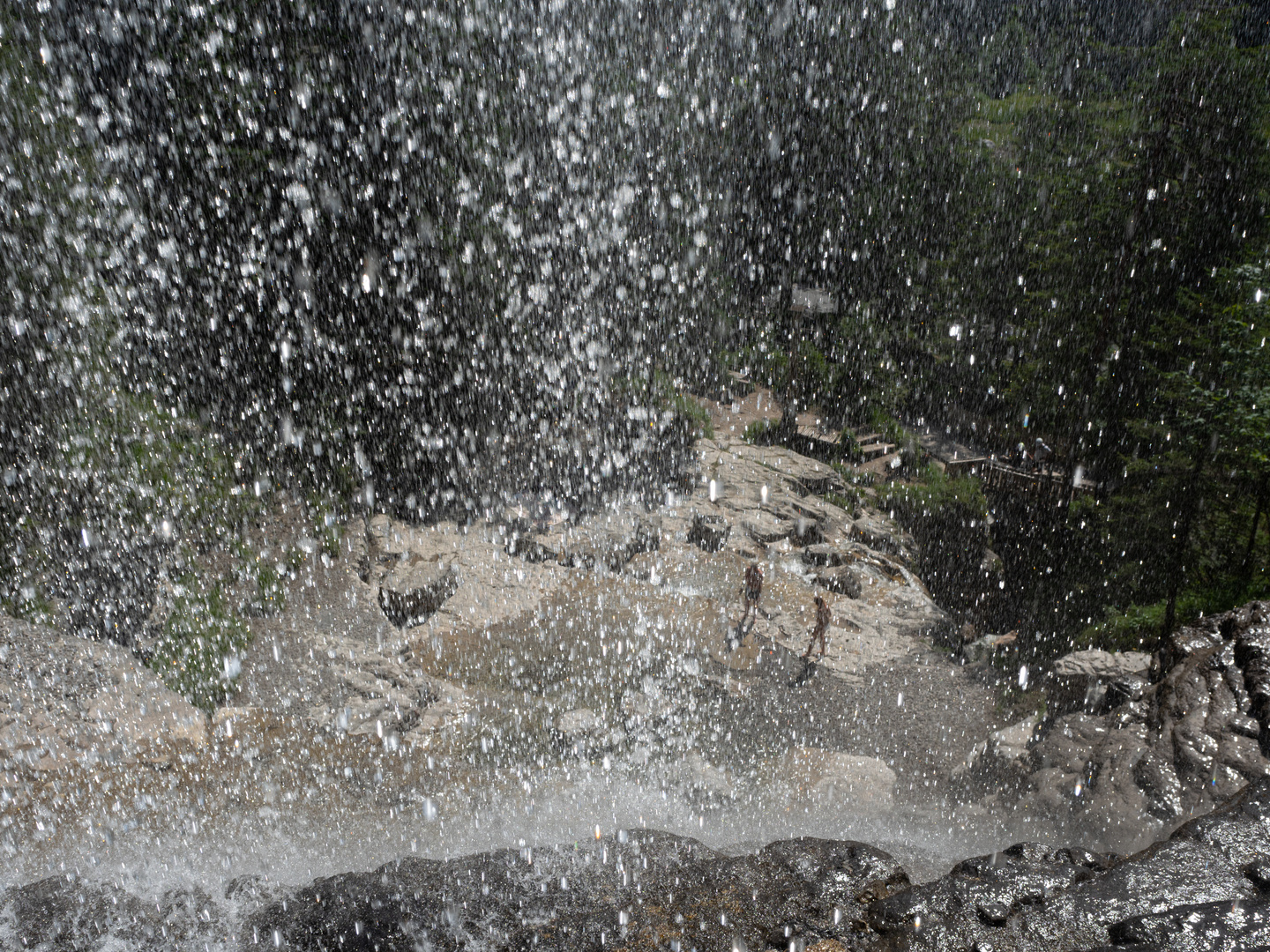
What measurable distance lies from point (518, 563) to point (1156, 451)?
11220 mm

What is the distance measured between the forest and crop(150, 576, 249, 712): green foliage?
0.32 meters

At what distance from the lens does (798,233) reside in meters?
26.2

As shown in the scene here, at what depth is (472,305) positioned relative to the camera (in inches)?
557

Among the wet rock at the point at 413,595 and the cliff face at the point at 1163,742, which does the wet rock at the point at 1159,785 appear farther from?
the wet rock at the point at 413,595

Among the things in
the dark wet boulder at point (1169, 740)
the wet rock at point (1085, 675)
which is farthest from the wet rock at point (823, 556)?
the dark wet boulder at point (1169, 740)

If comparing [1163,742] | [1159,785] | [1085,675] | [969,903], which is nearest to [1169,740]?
[1163,742]

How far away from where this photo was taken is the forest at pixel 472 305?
10297mm

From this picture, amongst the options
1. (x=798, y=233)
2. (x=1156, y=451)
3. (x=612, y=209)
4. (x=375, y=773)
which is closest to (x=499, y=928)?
(x=375, y=773)

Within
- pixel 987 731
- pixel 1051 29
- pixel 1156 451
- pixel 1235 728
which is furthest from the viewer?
pixel 1051 29

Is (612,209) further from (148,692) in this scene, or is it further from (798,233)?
(148,692)

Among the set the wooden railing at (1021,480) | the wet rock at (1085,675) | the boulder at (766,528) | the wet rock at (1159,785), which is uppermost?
the wooden railing at (1021,480)

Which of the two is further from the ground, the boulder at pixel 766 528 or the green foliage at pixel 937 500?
the green foliage at pixel 937 500

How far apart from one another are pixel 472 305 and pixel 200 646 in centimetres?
761

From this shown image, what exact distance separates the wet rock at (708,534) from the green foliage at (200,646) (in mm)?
7942
